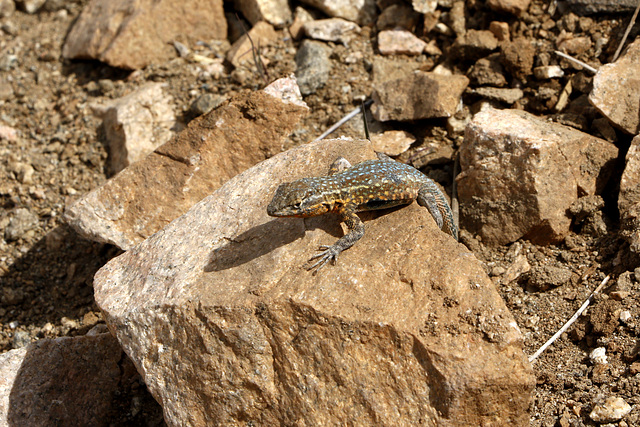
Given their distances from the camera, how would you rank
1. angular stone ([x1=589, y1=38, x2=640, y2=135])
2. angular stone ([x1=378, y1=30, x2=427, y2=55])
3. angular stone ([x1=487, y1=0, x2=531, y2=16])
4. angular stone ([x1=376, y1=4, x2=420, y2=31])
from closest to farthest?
1. angular stone ([x1=589, y1=38, x2=640, y2=135])
2. angular stone ([x1=487, y1=0, x2=531, y2=16])
3. angular stone ([x1=378, y1=30, x2=427, y2=55])
4. angular stone ([x1=376, y1=4, x2=420, y2=31])

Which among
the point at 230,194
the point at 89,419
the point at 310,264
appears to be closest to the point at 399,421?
the point at 310,264

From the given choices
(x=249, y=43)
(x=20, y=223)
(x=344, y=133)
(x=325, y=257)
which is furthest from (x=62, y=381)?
(x=249, y=43)

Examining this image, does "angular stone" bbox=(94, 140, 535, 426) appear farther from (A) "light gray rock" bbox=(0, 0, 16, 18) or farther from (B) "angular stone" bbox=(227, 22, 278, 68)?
(A) "light gray rock" bbox=(0, 0, 16, 18)

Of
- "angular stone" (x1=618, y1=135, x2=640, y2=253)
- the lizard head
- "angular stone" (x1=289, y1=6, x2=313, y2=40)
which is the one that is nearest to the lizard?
the lizard head

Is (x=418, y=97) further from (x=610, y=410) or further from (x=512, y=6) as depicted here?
(x=610, y=410)

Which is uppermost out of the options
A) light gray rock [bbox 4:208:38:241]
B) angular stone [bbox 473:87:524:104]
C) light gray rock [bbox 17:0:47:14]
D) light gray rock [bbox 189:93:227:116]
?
light gray rock [bbox 17:0:47:14]

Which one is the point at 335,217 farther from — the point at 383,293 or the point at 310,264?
the point at 383,293

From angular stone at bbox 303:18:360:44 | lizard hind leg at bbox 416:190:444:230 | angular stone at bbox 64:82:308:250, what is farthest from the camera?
angular stone at bbox 303:18:360:44

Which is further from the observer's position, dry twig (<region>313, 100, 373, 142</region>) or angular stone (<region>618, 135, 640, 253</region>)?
dry twig (<region>313, 100, 373, 142</region>)
